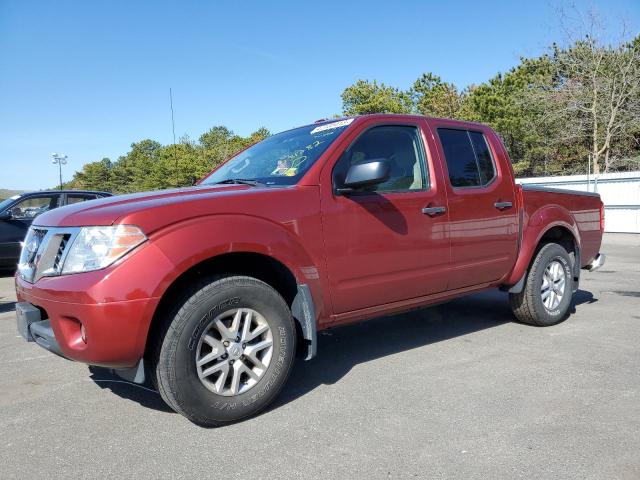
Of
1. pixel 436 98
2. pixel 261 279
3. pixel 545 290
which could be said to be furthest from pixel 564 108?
pixel 261 279

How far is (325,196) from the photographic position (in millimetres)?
3389

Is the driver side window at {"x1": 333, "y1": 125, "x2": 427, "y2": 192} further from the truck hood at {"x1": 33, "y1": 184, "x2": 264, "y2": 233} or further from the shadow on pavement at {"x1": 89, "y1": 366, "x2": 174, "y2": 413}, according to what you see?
the shadow on pavement at {"x1": 89, "y1": 366, "x2": 174, "y2": 413}

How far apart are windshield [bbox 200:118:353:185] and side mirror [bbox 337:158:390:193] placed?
323mm

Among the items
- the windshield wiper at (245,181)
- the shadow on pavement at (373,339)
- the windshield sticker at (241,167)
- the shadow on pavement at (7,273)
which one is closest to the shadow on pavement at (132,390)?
the shadow on pavement at (373,339)

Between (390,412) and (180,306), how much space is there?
139cm

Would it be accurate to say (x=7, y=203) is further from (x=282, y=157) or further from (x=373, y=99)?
(x=373, y=99)

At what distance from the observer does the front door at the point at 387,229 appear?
344cm

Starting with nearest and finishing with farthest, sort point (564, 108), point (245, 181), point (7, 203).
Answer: point (245, 181), point (7, 203), point (564, 108)

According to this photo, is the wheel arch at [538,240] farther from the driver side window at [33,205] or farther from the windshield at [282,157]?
the driver side window at [33,205]

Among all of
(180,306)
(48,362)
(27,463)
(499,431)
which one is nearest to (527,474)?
(499,431)

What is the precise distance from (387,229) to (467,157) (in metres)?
1.33

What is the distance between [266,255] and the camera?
3074mm

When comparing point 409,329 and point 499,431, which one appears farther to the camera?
point 409,329

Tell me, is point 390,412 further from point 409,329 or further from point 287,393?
point 409,329
